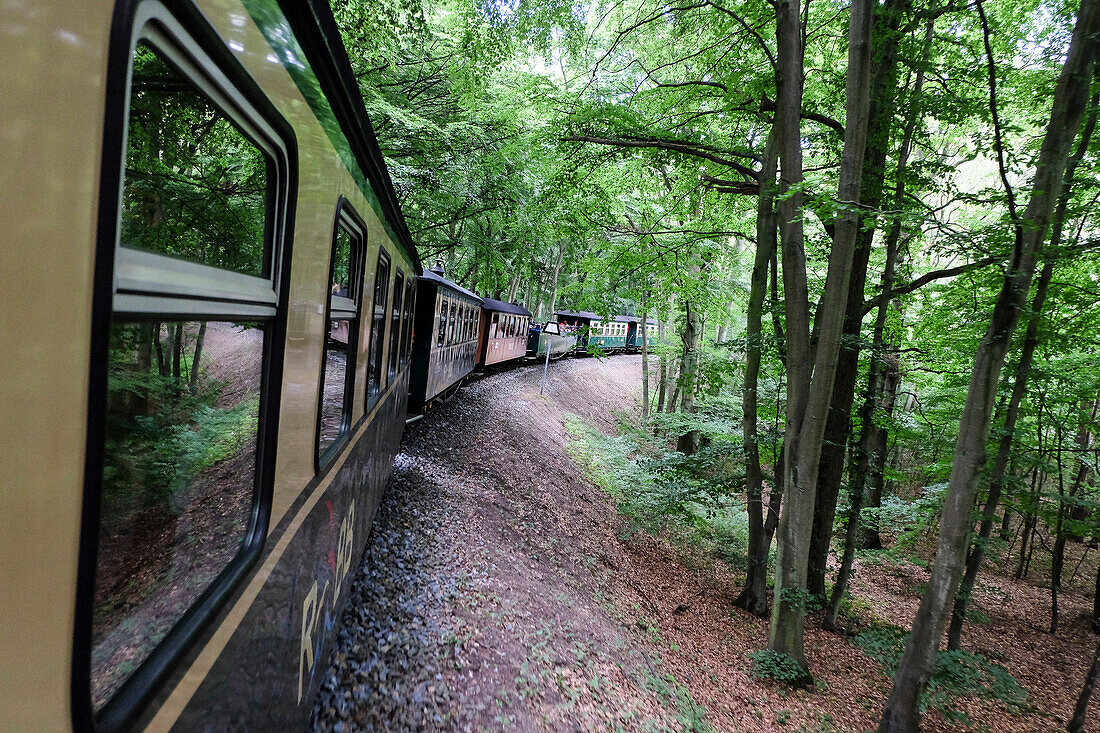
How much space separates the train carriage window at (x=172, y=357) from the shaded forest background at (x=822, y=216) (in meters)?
4.93

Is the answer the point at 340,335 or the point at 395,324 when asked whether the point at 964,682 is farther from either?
the point at 340,335

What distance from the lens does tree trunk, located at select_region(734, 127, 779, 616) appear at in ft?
28.0

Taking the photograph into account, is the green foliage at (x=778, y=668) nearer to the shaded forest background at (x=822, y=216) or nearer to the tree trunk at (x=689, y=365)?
the shaded forest background at (x=822, y=216)

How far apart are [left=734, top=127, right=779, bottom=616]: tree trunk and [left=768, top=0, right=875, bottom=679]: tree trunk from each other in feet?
3.96

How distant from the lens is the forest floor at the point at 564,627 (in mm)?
4793

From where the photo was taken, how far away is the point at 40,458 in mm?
735

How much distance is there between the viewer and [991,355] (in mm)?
5320

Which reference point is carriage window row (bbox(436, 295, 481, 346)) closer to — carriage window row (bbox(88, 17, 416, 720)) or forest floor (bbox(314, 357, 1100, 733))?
forest floor (bbox(314, 357, 1100, 733))

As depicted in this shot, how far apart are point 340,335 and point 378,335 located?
1.46 metres

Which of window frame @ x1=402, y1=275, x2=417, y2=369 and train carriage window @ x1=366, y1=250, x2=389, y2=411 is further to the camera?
window frame @ x1=402, y1=275, x2=417, y2=369

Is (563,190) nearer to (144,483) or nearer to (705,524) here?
(705,524)

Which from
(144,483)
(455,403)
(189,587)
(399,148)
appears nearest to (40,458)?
(144,483)

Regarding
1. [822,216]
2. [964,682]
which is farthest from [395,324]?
[964,682]

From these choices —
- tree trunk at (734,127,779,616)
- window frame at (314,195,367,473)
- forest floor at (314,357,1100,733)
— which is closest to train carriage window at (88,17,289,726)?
window frame at (314,195,367,473)
